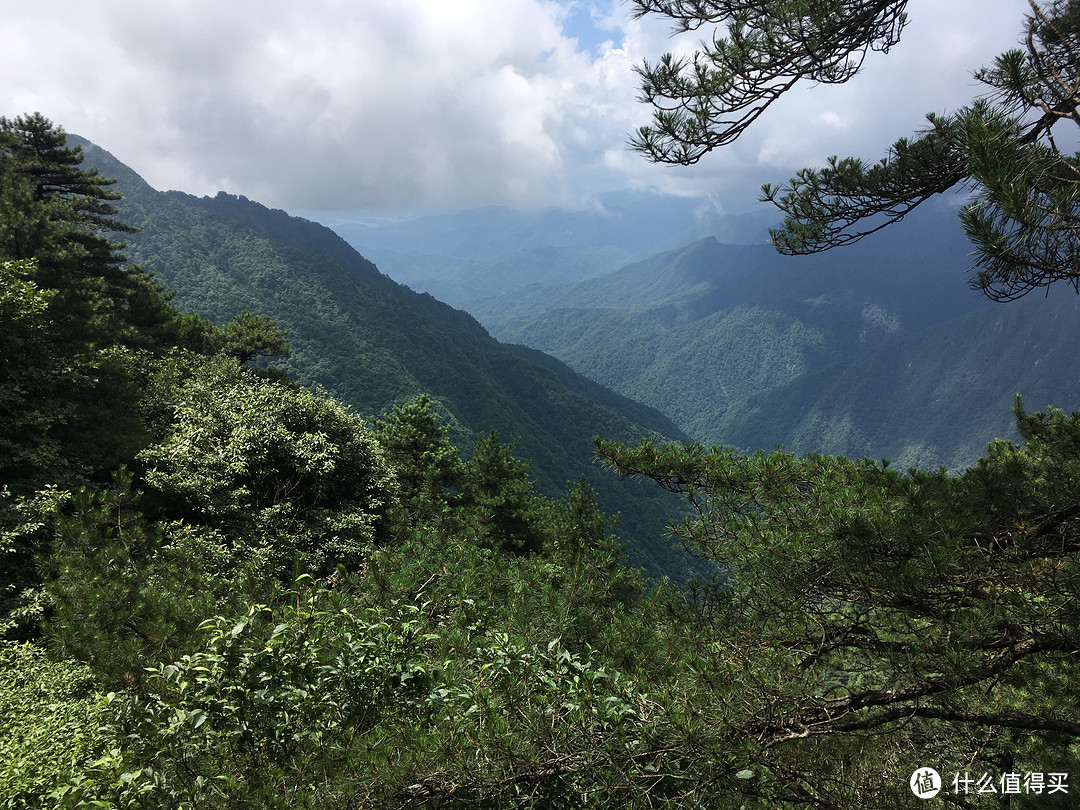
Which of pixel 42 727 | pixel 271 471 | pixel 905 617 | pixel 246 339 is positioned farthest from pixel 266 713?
pixel 246 339

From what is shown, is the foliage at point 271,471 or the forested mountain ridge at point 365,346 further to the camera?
the forested mountain ridge at point 365,346

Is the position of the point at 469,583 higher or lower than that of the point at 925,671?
higher

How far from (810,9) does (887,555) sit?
370cm

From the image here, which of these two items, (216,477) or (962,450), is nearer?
(216,477)

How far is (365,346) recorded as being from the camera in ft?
251

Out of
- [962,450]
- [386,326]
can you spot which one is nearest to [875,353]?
[962,450]

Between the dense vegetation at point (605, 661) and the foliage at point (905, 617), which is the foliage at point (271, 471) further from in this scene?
the foliage at point (905, 617)

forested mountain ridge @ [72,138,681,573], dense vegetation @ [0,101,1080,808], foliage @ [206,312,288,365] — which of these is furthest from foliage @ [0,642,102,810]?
forested mountain ridge @ [72,138,681,573]

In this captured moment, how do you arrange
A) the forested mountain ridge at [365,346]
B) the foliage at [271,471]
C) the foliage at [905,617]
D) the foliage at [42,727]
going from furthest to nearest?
the forested mountain ridge at [365,346] < the foliage at [271,471] < the foliage at [905,617] < the foliage at [42,727]

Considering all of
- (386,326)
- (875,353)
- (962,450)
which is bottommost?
(962,450)

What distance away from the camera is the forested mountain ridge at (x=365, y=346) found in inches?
2665

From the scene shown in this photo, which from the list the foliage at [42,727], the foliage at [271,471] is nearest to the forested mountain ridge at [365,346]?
the foliage at [271,471]

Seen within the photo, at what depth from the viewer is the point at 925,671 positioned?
295 centimetres

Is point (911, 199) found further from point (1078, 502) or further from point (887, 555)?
point (887, 555)
